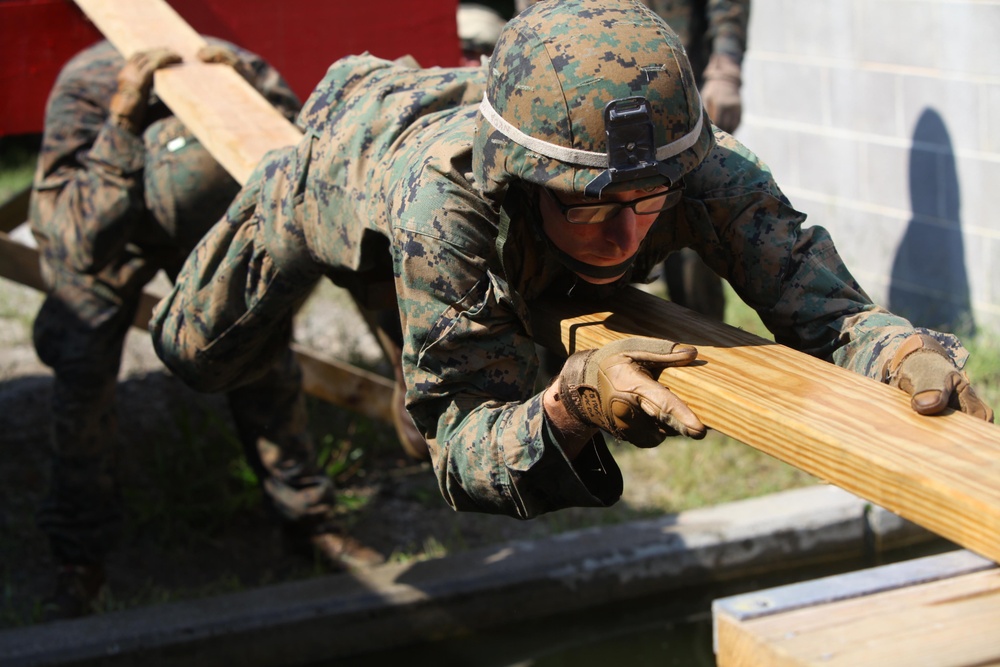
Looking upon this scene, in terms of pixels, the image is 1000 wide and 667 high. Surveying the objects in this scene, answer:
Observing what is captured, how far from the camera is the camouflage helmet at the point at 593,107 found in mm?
2043

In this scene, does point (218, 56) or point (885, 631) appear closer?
point (885, 631)

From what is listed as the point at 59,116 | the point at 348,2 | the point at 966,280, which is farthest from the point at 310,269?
the point at 966,280

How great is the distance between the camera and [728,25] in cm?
516

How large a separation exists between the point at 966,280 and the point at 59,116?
3845 mm

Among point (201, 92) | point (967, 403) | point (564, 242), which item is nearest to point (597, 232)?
point (564, 242)

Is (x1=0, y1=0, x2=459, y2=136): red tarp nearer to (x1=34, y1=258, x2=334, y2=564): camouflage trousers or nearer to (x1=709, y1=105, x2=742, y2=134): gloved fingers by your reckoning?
(x1=34, y1=258, x2=334, y2=564): camouflage trousers

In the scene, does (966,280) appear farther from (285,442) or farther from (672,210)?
(672,210)

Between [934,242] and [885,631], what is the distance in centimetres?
413

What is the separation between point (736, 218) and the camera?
2.38 m

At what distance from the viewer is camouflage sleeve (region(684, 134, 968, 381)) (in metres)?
2.33

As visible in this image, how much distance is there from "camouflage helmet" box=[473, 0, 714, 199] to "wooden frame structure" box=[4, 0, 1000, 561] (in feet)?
1.13

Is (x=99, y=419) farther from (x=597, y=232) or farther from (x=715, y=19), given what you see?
(x=715, y=19)

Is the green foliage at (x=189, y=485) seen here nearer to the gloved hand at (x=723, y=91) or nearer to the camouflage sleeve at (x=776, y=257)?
the gloved hand at (x=723, y=91)

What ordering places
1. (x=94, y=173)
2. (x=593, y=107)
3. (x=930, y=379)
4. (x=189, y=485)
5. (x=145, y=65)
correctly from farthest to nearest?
1. (x=189, y=485)
2. (x=94, y=173)
3. (x=145, y=65)
4. (x=593, y=107)
5. (x=930, y=379)
